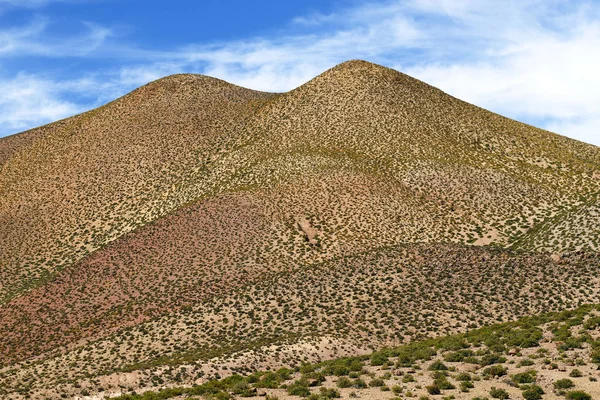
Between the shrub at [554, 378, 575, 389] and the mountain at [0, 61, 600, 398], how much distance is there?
16379 mm

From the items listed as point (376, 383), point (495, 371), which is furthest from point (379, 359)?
point (495, 371)

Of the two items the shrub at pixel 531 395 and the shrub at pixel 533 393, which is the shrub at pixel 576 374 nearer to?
the shrub at pixel 533 393

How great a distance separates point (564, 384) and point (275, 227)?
130 ft

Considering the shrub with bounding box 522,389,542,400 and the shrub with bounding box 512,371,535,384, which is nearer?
the shrub with bounding box 522,389,542,400

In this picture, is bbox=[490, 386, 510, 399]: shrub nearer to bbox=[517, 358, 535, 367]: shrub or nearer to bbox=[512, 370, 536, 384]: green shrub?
bbox=[512, 370, 536, 384]: green shrub

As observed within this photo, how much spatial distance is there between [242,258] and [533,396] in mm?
36005

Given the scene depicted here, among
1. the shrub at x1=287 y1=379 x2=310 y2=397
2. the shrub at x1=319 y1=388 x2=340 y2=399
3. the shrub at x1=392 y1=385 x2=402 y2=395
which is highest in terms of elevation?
the shrub at x1=392 y1=385 x2=402 y2=395

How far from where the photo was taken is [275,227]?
60031 millimetres

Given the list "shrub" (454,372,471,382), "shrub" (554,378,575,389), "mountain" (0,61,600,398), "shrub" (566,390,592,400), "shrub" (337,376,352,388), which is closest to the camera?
"shrub" (566,390,592,400)

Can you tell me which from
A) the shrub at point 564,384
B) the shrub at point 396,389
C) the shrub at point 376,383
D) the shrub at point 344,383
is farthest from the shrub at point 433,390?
the shrub at point 564,384

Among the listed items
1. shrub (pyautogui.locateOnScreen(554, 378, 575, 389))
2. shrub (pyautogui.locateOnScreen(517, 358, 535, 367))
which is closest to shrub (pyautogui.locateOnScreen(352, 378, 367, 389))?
shrub (pyautogui.locateOnScreen(517, 358, 535, 367))

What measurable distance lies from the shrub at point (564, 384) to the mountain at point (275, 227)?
53.7ft

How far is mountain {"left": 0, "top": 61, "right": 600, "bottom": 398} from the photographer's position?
42156 millimetres

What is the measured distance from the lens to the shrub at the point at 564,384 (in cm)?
2244
